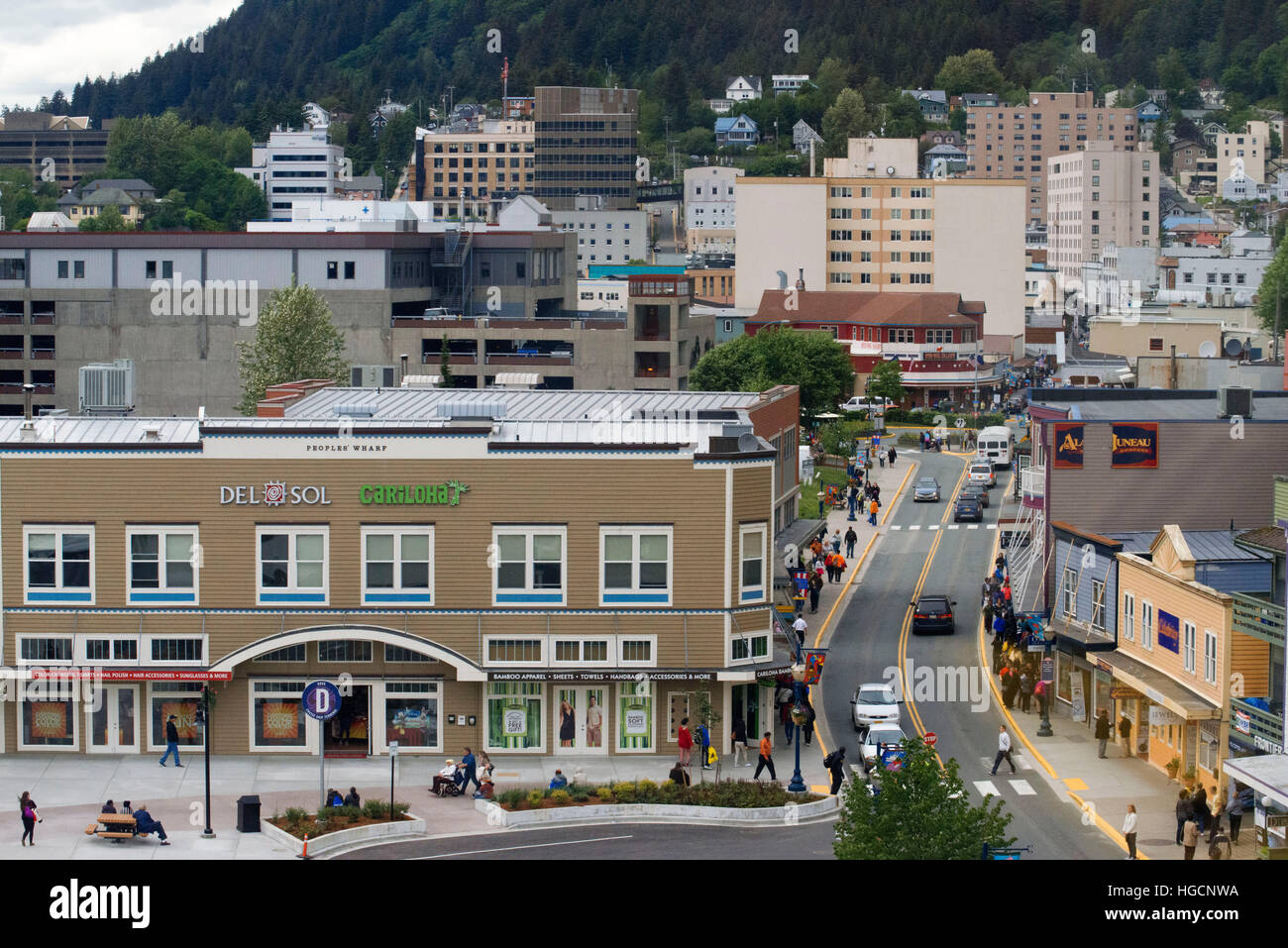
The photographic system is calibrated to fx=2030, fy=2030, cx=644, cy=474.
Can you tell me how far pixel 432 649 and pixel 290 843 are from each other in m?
8.12

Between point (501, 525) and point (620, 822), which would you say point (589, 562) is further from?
point (620, 822)

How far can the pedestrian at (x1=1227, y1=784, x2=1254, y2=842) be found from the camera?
34719mm

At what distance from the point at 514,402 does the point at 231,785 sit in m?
16.0

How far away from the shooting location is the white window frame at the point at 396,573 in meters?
41.8

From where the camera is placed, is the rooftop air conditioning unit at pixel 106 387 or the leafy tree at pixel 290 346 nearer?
the rooftop air conditioning unit at pixel 106 387

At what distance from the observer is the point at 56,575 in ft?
137

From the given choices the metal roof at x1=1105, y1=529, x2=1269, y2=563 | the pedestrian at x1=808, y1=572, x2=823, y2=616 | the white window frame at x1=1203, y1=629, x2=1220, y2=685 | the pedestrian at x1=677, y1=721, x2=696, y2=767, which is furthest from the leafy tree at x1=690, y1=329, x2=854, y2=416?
the white window frame at x1=1203, y1=629, x2=1220, y2=685

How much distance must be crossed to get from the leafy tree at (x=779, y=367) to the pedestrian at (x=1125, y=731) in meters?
60.3

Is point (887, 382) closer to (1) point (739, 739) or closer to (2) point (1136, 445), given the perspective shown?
(2) point (1136, 445)

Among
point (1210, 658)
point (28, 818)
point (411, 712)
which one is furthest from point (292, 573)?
point (1210, 658)

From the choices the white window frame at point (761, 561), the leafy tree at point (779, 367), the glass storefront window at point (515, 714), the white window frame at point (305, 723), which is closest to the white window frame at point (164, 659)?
the white window frame at point (305, 723)

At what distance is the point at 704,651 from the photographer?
137 ft

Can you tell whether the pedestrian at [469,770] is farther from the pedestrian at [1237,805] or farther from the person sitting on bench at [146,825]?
the pedestrian at [1237,805]
